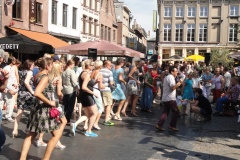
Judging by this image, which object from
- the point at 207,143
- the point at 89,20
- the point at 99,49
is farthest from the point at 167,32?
the point at 207,143

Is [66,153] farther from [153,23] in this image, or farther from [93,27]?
[153,23]

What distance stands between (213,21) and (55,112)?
52.3 meters

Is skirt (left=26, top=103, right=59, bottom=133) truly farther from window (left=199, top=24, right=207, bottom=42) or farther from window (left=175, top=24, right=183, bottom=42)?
window (left=175, top=24, right=183, bottom=42)

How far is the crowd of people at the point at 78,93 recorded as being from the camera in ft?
17.2

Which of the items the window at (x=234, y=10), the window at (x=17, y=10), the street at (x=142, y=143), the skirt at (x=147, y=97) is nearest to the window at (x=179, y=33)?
the window at (x=234, y=10)

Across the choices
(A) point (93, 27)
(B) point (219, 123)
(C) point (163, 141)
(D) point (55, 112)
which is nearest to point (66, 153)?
(D) point (55, 112)

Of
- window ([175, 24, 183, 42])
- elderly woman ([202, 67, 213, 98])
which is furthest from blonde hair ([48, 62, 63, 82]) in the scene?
window ([175, 24, 183, 42])

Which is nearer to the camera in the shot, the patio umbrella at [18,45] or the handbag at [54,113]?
the handbag at [54,113]

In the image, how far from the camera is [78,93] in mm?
8547

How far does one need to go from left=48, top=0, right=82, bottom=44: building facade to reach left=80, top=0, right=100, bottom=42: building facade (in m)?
1.02

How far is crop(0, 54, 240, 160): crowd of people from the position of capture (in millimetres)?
5242

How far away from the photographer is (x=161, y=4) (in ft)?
183

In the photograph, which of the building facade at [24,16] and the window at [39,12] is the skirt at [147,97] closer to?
the building facade at [24,16]

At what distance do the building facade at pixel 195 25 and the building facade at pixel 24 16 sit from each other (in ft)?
113
